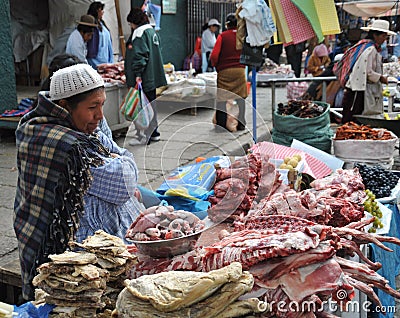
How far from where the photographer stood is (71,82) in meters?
2.77

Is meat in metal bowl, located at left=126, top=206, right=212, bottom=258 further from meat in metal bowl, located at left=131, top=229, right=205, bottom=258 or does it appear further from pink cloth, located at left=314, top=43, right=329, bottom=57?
pink cloth, located at left=314, top=43, right=329, bottom=57

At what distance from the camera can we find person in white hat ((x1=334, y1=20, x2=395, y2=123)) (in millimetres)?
7824

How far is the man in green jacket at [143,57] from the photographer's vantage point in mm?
8219

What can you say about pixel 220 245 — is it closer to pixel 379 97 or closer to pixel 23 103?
pixel 379 97

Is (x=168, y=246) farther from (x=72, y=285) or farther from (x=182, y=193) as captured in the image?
(x=182, y=193)

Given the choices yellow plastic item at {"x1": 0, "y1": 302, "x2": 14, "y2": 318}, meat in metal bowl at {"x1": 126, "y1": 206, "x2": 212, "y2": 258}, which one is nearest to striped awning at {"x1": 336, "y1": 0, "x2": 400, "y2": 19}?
meat in metal bowl at {"x1": 126, "y1": 206, "x2": 212, "y2": 258}

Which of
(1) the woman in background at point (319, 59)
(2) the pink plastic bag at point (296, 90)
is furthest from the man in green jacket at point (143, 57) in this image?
(1) the woman in background at point (319, 59)

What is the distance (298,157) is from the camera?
450 centimetres

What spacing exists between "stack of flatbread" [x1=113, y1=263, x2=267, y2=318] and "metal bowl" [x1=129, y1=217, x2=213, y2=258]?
12.9 inches

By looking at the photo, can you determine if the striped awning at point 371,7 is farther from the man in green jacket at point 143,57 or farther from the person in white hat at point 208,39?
the man in green jacket at point 143,57

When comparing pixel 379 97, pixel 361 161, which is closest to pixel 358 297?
pixel 361 161

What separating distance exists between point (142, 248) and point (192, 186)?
1.89 feet

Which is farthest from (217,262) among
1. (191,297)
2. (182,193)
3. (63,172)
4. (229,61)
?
(229,61)

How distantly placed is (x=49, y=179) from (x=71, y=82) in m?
0.51
